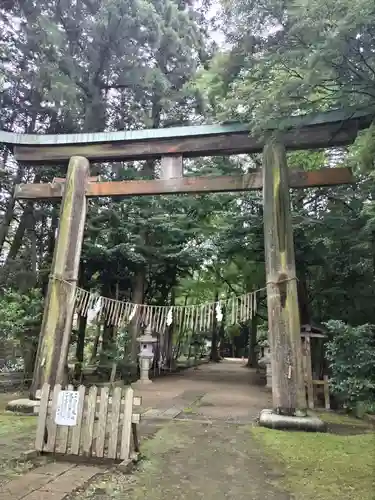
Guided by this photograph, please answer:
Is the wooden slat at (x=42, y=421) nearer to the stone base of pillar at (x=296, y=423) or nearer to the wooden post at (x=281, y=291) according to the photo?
the stone base of pillar at (x=296, y=423)

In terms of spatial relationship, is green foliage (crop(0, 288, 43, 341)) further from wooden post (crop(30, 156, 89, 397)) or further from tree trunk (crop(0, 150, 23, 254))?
wooden post (crop(30, 156, 89, 397))

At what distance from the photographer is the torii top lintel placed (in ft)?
24.2

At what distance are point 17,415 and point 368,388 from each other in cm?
628

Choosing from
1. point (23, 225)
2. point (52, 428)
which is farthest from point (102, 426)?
point (23, 225)

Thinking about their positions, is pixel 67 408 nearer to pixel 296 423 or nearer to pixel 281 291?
pixel 296 423

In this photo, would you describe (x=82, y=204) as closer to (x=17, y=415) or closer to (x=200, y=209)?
(x=17, y=415)

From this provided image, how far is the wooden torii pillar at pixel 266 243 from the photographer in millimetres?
6582

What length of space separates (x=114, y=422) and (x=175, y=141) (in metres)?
5.63

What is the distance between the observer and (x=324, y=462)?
15.2ft

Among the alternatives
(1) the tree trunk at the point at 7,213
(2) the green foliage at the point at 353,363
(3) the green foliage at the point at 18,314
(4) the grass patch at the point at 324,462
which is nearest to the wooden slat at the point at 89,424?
(4) the grass patch at the point at 324,462

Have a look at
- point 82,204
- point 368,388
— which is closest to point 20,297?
point 82,204

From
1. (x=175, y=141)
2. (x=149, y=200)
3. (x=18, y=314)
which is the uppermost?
(x=149, y=200)

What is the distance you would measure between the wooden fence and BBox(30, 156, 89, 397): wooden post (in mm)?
2730

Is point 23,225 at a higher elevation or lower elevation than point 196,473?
higher
